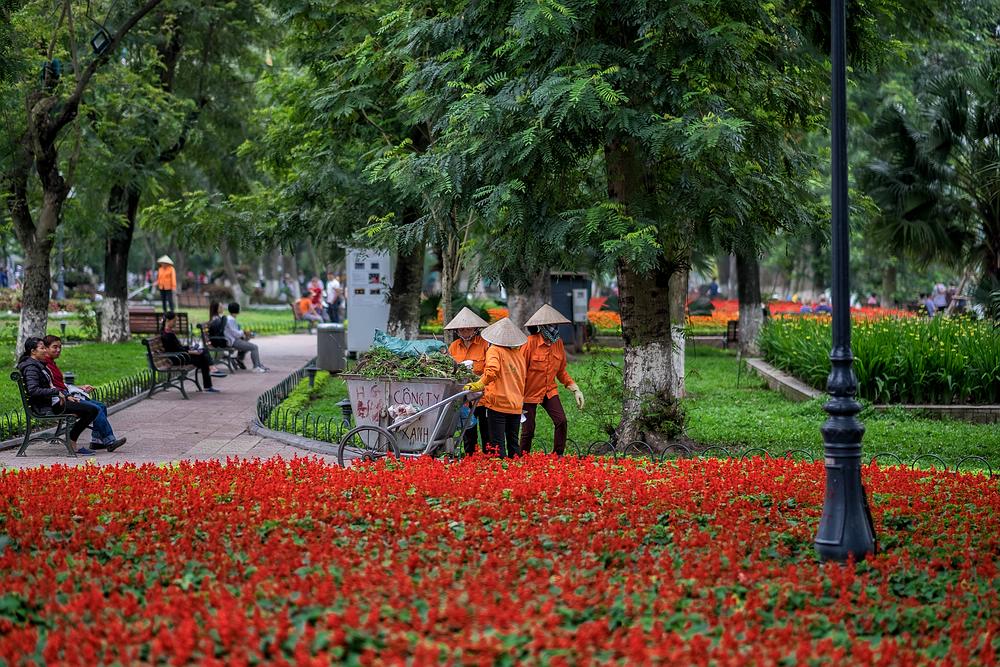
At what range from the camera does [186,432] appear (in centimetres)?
1391

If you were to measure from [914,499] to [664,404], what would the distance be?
13.1ft

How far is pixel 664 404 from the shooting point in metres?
12.4

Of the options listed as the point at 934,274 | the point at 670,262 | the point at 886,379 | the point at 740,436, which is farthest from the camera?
the point at 934,274

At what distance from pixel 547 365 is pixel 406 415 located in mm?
1640

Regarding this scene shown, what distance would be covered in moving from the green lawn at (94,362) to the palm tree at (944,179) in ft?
47.1

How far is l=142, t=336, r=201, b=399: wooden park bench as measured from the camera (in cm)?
1748

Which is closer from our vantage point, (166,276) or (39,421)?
(39,421)

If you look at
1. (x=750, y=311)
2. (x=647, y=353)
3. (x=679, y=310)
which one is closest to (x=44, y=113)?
(x=679, y=310)

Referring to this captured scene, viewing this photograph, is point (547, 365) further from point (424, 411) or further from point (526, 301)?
point (526, 301)

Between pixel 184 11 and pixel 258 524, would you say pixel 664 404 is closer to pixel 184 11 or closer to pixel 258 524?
pixel 258 524

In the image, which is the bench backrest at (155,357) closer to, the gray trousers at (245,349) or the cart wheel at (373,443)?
the gray trousers at (245,349)

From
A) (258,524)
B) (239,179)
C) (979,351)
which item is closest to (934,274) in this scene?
(239,179)

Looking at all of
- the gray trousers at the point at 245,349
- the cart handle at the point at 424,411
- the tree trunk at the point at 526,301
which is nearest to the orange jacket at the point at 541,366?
the cart handle at the point at 424,411

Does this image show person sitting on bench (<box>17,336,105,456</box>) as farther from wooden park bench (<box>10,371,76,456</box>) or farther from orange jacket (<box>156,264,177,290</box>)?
orange jacket (<box>156,264,177,290</box>)
